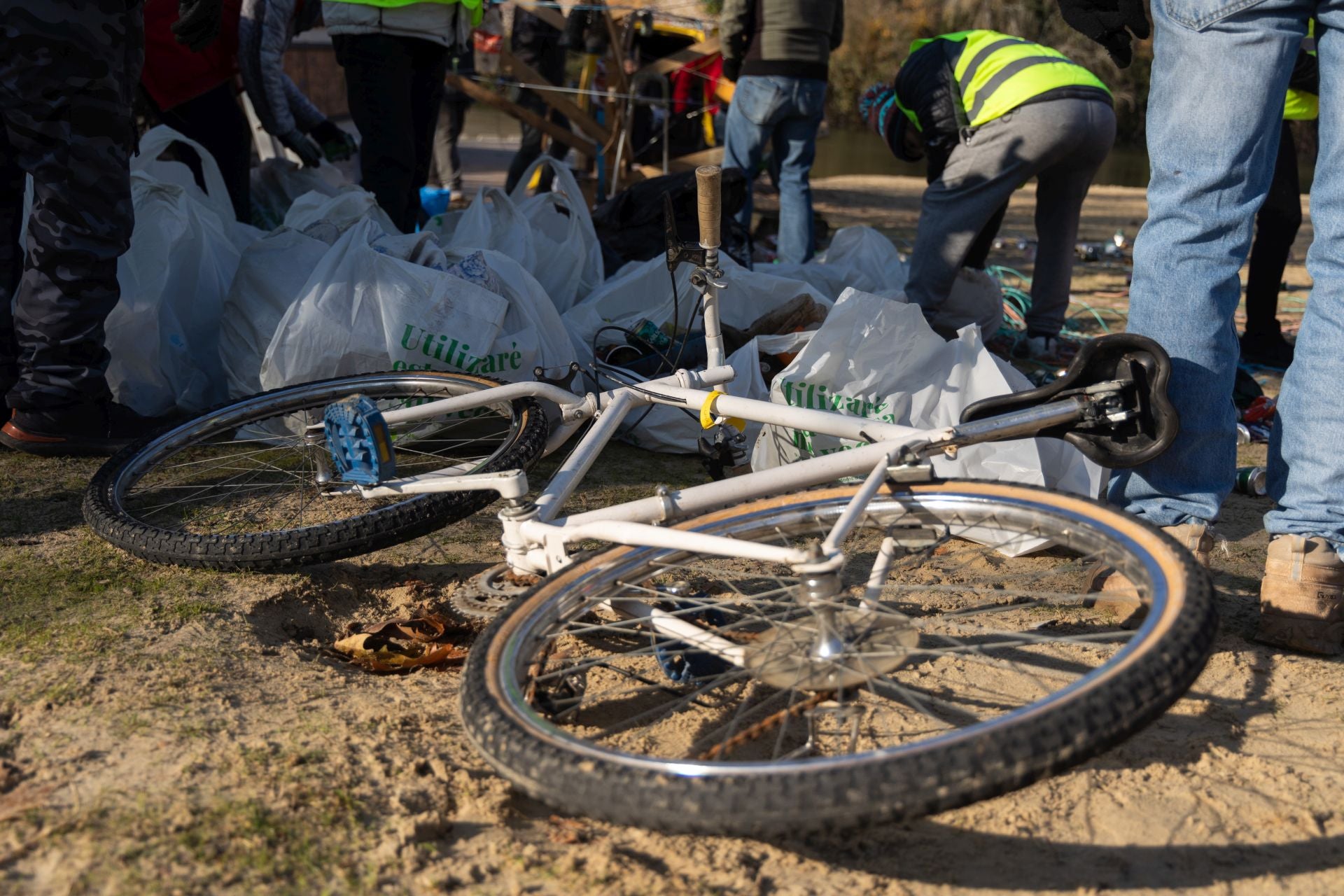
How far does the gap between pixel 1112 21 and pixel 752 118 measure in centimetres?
305

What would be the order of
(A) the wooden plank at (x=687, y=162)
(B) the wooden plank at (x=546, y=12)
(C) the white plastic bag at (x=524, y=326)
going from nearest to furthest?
(C) the white plastic bag at (x=524, y=326), (B) the wooden plank at (x=546, y=12), (A) the wooden plank at (x=687, y=162)

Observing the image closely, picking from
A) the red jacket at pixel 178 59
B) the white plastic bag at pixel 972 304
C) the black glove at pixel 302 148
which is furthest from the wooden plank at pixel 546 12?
the white plastic bag at pixel 972 304

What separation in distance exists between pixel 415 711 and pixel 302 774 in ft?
0.85

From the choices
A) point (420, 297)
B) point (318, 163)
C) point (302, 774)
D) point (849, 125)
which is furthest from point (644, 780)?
point (849, 125)

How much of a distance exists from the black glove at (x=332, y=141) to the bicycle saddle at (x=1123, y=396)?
3.60 m

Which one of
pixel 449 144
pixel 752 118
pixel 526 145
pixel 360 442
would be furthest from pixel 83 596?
pixel 526 145

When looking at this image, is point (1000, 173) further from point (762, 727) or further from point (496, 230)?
point (762, 727)

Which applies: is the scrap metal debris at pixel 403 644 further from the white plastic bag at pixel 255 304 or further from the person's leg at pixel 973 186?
the person's leg at pixel 973 186

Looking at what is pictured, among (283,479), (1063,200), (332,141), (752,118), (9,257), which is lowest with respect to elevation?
(283,479)

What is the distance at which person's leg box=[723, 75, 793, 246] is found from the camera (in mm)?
5199

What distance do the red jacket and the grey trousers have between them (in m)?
2.59

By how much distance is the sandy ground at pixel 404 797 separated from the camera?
4.84 ft

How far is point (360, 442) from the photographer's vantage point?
2156 millimetres

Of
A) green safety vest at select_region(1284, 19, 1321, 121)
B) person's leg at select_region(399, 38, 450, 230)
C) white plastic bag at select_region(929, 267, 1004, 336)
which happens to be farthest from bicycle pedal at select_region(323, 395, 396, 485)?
green safety vest at select_region(1284, 19, 1321, 121)
